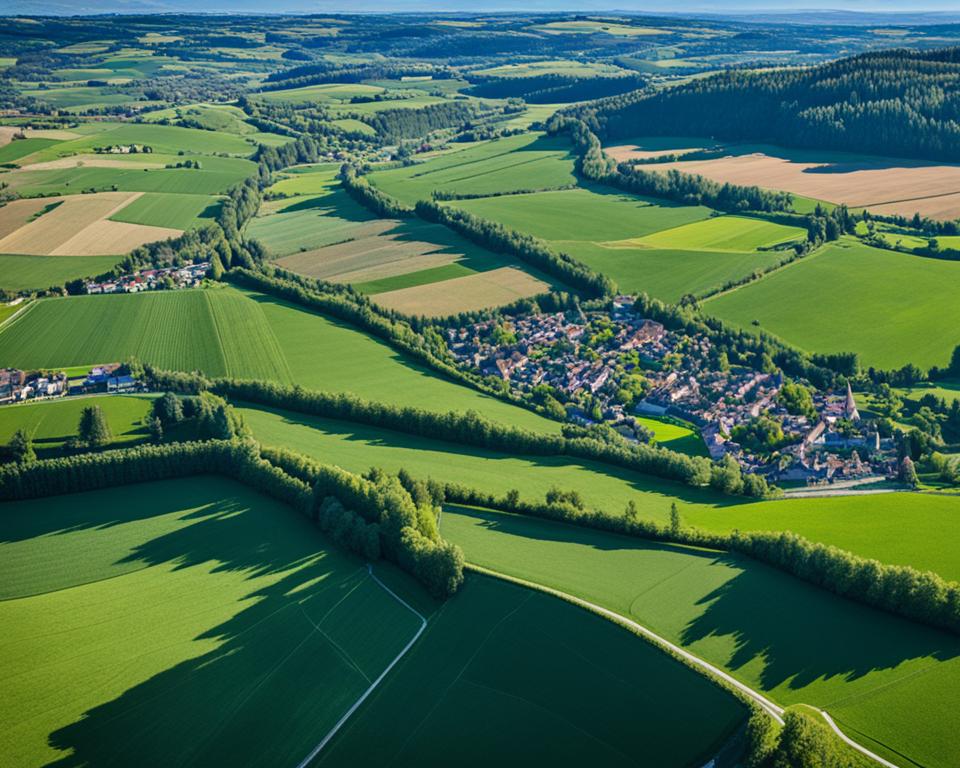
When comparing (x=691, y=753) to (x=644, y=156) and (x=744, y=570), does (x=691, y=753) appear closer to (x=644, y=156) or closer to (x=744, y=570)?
(x=744, y=570)

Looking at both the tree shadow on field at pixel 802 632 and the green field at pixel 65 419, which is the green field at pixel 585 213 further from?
the tree shadow on field at pixel 802 632

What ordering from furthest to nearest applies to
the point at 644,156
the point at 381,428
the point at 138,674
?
the point at 644,156 → the point at 381,428 → the point at 138,674

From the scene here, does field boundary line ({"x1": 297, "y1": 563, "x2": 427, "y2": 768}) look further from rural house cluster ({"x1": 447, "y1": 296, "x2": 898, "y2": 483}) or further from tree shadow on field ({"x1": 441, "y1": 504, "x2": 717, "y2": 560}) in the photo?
rural house cluster ({"x1": 447, "y1": 296, "x2": 898, "y2": 483})

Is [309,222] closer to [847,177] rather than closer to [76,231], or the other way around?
[76,231]

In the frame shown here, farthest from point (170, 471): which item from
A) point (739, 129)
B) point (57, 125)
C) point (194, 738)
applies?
point (57, 125)

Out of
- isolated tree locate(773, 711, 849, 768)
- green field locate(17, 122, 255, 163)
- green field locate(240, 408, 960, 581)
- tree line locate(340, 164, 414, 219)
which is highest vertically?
green field locate(17, 122, 255, 163)

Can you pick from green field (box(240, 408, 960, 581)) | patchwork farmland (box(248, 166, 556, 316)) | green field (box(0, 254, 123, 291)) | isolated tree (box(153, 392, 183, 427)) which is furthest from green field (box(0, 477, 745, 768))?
green field (box(0, 254, 123, 291))

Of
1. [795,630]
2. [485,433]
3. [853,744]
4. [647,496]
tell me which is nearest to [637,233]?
[485,433]
